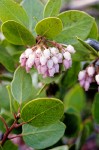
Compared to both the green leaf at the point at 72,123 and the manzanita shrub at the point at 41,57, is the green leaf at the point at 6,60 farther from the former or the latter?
the green leaf at the point at 72,123

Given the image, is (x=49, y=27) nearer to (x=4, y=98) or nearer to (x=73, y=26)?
(x=73, y=26)

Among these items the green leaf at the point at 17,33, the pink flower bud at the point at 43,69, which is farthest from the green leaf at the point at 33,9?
the pink flower bud at the point at 43,69

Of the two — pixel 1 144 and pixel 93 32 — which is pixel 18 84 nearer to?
pixel 1 144

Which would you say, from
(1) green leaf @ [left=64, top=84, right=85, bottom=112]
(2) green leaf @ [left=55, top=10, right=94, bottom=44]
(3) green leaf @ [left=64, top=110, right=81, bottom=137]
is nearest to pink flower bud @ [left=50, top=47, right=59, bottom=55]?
(2) green leaf @ [left=55, top=10, right=94, bottom=44]

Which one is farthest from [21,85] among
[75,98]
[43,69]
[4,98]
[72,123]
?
[75,98]

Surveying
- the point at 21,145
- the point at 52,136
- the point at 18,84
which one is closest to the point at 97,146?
the point at 21,145

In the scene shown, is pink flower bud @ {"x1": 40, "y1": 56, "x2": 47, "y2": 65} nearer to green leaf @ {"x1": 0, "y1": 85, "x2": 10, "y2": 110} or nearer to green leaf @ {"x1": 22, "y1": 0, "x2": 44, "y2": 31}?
green leaf @ {"x1": 22, "y1": 0, "x2": 44, "y2": 31}
